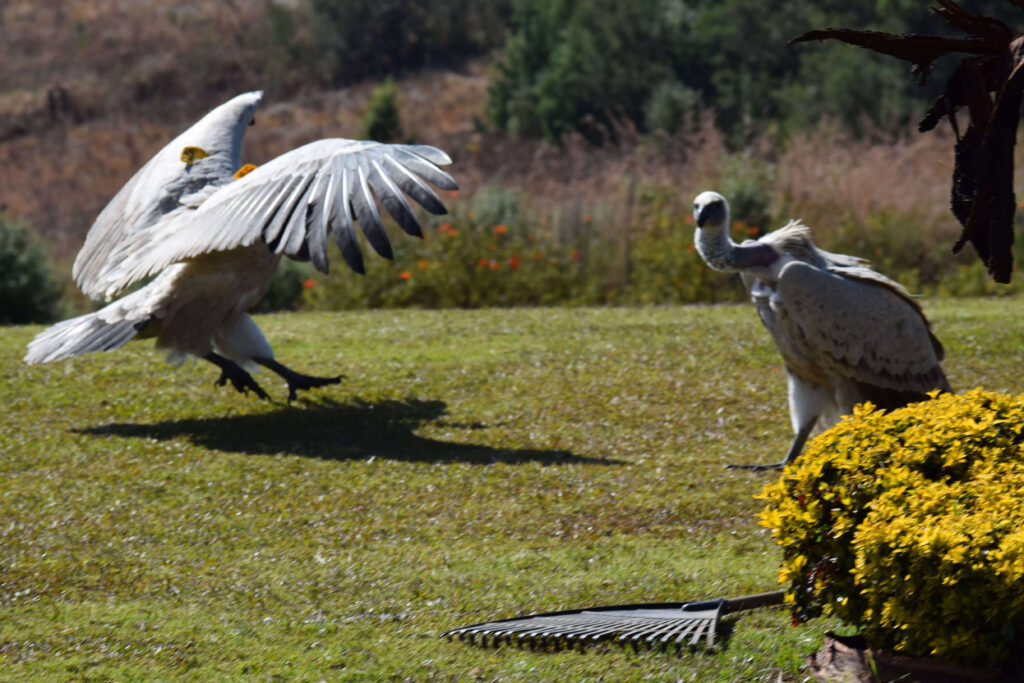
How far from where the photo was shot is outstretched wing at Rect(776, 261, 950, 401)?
5.98m

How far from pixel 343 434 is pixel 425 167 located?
214 cm

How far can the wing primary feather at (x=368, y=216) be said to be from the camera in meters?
5.48

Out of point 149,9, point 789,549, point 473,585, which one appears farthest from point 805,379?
point 149,9

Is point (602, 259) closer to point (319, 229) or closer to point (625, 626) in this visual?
point (319, 229)

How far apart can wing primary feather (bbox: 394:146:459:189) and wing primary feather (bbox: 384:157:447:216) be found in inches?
1.6

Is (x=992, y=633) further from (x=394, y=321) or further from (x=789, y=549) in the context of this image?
(x=394, y=321)

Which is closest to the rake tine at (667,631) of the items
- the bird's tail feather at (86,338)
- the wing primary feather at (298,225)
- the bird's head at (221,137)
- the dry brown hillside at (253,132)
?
the wing primary feather at (298,225)

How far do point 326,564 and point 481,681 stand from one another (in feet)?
5.01

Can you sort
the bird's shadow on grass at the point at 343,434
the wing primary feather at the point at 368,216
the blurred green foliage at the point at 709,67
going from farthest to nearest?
the blurred green foliage at the point at 709,67
the bird's shadow on grass at the point at 343,434
the wing primary feather at the point at 368,216

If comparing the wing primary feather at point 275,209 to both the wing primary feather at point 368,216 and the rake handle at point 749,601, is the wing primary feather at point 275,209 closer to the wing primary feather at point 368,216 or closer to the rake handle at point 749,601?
the wing primary feather at point 368,216

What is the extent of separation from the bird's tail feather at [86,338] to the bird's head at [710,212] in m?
3.46

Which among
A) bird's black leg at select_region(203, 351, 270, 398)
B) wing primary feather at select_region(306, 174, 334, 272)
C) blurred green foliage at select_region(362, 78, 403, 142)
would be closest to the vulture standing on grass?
wing primary feather at select_region(306, 174, 334, 272)

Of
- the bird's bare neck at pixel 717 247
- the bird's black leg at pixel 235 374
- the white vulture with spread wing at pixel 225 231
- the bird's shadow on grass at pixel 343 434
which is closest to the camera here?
the white vulture with spread wing at pixel 225 231

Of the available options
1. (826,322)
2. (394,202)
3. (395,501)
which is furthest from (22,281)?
(826,322)
